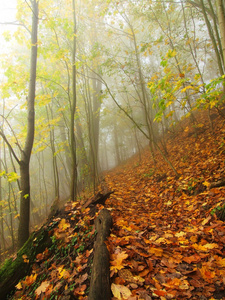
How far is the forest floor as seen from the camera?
140 centimetres

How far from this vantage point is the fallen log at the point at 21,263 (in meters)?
2.36

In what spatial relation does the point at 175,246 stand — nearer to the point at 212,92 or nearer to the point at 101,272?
the point at 101,272

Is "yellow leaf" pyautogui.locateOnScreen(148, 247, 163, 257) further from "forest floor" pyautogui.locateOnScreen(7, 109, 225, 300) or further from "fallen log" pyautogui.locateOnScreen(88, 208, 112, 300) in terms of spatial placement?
"fallen log" pyautogui.locateOnScreen(88, 208, 112, 300)

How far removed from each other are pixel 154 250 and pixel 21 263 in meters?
Answer: 2.21

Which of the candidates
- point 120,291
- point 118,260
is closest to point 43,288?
point 118,260

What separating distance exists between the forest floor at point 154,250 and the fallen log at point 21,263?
0.12 metres

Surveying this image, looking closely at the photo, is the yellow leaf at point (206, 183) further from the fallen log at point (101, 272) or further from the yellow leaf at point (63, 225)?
the yellow leaf at point (63, 225)

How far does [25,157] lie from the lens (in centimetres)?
399

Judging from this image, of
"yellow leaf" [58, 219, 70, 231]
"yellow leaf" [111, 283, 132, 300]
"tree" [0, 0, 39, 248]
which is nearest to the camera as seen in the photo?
"yellow leaf" [111, 283, 132, 300]

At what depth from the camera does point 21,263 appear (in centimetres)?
257

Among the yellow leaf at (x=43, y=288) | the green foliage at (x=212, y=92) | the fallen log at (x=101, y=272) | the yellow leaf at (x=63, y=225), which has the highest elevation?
the green foliage at (x=212, y=92)

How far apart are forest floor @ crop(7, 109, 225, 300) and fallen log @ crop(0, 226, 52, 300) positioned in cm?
12

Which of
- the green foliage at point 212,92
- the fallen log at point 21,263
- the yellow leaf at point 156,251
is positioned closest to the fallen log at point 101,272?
the yellow leaf at point 156,251

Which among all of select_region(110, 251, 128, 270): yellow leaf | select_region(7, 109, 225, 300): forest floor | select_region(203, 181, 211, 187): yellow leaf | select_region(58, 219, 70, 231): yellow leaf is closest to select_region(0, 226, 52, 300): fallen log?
select_region(7, 109, 225, 300): forest floor
